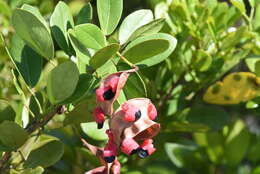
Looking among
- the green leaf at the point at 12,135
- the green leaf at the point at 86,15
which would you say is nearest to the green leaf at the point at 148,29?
the green leaf at the point at 86,15

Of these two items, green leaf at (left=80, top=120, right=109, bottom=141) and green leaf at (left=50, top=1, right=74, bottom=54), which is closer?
green leaf at (left=50, top=1, right=74, bottom=54)

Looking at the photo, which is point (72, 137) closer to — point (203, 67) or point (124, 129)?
point (203, 67)

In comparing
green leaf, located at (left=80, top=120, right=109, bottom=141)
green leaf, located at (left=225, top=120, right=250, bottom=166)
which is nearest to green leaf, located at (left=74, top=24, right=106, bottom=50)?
green leaf, located at (left=80, top=120, right=109, bottom=141)

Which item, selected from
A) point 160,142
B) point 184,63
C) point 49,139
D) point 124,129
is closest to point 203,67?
point 184,63

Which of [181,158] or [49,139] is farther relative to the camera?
[181,158]

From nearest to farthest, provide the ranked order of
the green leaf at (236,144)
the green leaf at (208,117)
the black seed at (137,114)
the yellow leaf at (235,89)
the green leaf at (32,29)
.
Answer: the black seed at (137,114)
the green leaf at (32,29)
the yellow leaf at (235,89)
the green leaf at (208,117)
the green leaf at (236,144)

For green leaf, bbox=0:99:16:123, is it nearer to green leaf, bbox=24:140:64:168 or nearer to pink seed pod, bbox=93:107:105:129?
green leaf, bbox=24:140:64:168

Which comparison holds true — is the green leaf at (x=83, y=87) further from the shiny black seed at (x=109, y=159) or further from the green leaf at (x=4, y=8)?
the green leaf at (x=4, y=8)
